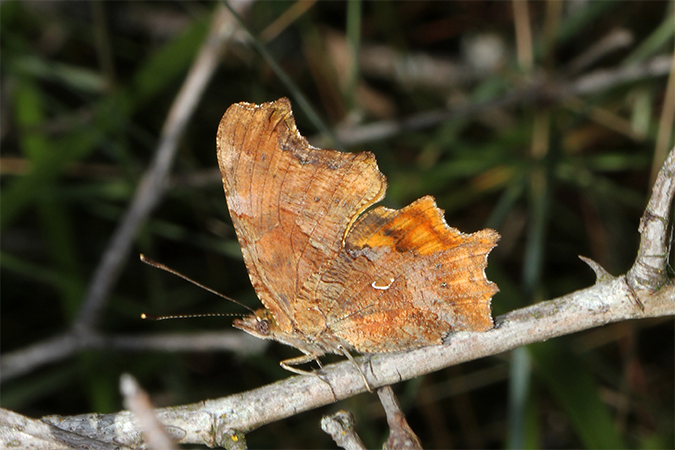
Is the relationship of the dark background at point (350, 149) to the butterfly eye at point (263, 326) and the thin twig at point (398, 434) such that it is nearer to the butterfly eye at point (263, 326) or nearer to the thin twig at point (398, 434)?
the butterfly eye at point (263, 326)

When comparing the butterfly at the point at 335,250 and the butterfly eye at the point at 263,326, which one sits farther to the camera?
the butterfly eye at the point at 263,326

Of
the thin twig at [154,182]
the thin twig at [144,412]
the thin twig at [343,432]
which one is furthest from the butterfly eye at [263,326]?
the thin twig at [154,182]

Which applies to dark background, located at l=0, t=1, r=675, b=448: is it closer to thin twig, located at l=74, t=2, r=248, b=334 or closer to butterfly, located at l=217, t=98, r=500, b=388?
thin twig, located at l=74, t=2, r=248, b=334

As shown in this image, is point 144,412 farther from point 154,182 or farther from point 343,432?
point 154,182

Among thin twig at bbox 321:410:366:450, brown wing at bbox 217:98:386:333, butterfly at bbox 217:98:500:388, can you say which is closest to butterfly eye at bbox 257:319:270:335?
butterfly at bbox 217:98:500:388

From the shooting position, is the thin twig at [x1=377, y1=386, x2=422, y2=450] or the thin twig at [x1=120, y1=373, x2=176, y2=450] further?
the thin twig at [x1=377, y1=386, x2=422, y2=450]
